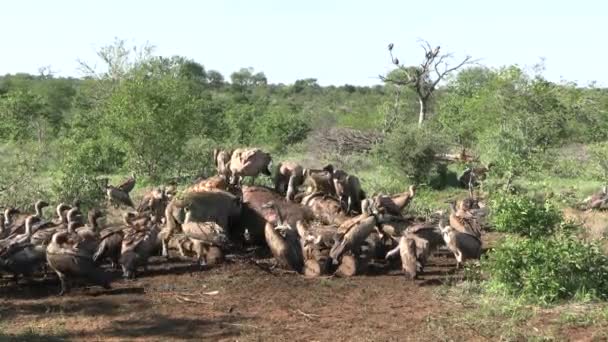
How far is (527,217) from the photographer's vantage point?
1187cm

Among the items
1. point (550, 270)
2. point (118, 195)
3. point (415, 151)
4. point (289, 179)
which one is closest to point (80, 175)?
point (118, 195)

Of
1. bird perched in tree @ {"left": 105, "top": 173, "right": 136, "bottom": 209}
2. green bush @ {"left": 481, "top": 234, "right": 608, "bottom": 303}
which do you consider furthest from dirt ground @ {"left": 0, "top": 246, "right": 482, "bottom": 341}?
bird perched in tree @ {"left": 105, "top": 173, "right": 136, "bottom": 209}

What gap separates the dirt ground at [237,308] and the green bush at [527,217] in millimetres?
1465

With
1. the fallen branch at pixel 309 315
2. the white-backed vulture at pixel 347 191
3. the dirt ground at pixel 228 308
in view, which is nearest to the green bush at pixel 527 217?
the dirt ground at pixel 228 308

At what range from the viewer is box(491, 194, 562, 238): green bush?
11.7 m

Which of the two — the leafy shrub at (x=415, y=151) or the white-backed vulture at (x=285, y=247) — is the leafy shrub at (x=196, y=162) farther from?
the white-backed vulture at (x=285, y=247)

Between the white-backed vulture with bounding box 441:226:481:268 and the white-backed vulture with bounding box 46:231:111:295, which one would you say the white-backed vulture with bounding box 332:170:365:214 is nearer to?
the white-backed vulture with bounding box 441:226:481:268

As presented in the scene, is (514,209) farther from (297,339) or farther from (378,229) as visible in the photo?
(297,339)

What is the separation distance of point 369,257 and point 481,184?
28.5ft

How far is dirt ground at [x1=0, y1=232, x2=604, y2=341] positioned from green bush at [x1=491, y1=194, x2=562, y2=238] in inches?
57.7

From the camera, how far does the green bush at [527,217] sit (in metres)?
11.7

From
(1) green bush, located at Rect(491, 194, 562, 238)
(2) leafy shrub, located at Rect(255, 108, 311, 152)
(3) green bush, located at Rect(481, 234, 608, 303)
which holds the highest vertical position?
(2) leafy shrub, located at Rect(255, 108, 311, 152)

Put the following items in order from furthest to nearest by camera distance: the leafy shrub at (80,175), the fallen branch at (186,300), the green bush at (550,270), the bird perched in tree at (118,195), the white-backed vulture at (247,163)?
the leafy shrub at (80,175) < the bird perched in tree at (118,195) < the white-backed vulture at (247,163) < the fallen branch at (186,300) < the green bush at (550,270)

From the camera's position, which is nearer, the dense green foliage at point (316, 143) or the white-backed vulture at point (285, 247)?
the white-backed vulture at point (285, 247)
